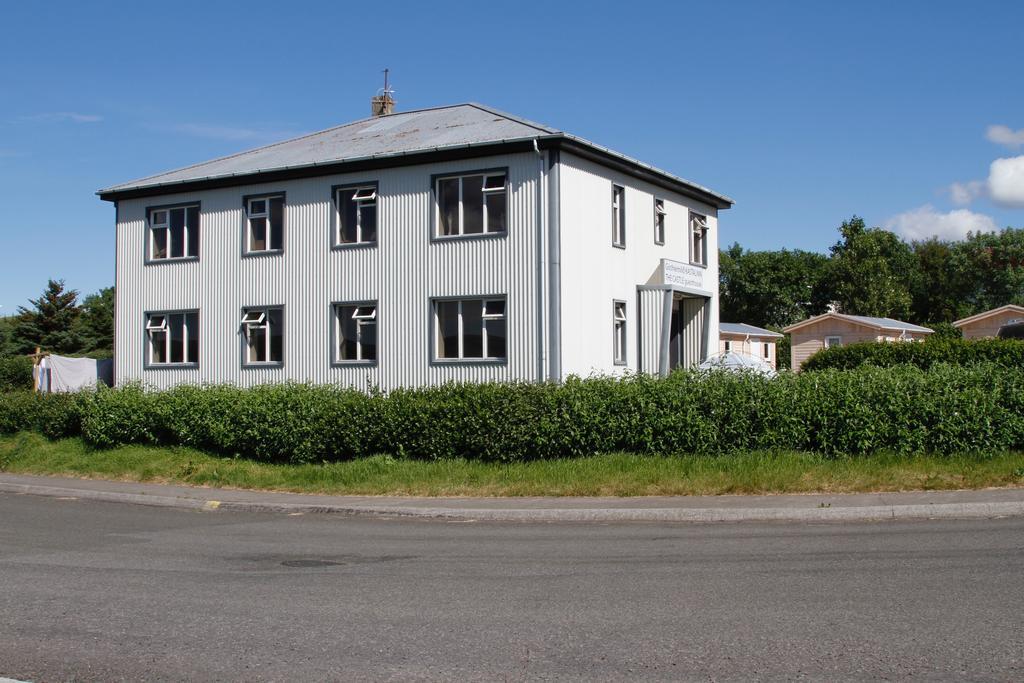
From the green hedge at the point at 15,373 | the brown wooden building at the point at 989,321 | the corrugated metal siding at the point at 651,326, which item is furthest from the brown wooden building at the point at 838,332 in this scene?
the green hedge at the point at 15,373

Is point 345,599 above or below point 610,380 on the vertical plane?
below

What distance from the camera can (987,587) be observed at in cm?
811

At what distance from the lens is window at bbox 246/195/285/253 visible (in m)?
25.6

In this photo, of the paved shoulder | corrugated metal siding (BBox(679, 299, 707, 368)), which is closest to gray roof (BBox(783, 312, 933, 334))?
corrugated metal siding (BBox(679, 299, 707, 368))

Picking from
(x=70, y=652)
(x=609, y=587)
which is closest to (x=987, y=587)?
(x=609, y=587)

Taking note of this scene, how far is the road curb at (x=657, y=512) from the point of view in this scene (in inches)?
498

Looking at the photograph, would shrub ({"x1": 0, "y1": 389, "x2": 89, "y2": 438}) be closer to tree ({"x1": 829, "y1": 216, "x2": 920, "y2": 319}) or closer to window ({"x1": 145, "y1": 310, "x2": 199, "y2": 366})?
window ({"x1": 145, "y1": 310, "x2": 199, "y2": 366})

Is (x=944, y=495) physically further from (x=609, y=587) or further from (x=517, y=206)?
(x=517, y=206)

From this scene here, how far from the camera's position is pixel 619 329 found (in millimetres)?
24312

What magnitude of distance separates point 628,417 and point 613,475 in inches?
64.0

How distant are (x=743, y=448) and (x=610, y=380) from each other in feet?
8.81

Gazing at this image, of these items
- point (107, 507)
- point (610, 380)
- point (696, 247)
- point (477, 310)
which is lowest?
point (107, 507)

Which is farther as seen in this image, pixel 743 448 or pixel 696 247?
pixel 696 247

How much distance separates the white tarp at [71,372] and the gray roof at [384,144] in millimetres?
6015
